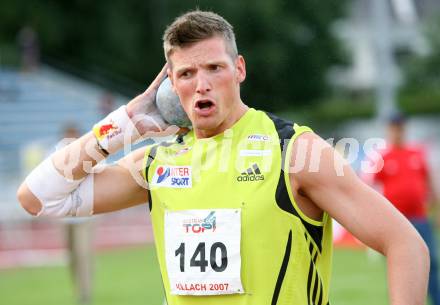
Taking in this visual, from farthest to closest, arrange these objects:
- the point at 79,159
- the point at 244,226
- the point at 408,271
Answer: the point at 79,159, the point at 244,226, the point at 408,271

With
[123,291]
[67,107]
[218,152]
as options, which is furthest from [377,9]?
[218,152]

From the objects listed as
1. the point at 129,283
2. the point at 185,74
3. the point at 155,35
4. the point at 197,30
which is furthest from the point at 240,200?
the point at 155,35

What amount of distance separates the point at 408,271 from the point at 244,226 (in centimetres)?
61

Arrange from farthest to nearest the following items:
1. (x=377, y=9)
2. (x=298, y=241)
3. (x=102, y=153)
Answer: (x=377, y=9) → (x=102, y=153) → (x=298, y=241)

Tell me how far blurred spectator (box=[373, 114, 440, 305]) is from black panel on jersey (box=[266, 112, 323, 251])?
6240 millimetres

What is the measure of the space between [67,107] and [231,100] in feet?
84.0

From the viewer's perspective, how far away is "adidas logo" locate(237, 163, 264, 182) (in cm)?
351

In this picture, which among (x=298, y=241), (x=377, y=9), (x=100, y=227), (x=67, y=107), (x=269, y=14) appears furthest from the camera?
(x=269, y=14)

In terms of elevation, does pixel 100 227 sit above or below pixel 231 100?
below

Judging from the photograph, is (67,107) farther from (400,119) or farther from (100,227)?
(400,119)

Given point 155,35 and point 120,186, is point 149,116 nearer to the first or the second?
point 120,186

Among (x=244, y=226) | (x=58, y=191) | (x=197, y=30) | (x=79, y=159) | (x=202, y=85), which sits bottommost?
(x=244, y=226)

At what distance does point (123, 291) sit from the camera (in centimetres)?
1270

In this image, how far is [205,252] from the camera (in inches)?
139
